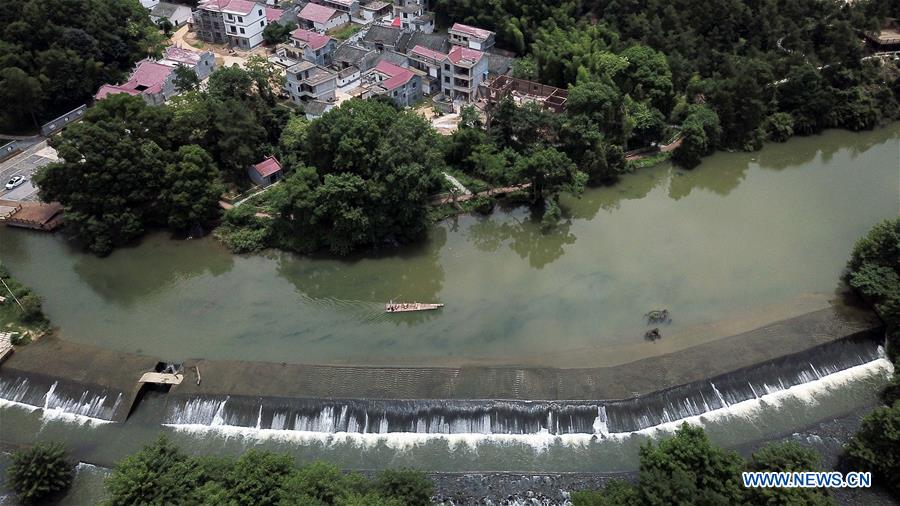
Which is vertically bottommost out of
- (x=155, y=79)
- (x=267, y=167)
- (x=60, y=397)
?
(x=60, y=397)

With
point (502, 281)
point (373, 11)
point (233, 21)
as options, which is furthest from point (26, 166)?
point (502, 281)

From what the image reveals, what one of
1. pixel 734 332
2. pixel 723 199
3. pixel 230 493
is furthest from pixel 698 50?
pixel 230 493

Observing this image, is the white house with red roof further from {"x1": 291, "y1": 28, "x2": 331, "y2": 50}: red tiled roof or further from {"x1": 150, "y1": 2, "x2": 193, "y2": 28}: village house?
{"x1": 150, "y1": 2, "x2": 193, "y2": 28}: village house

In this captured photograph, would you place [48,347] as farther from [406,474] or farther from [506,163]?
[506,163]

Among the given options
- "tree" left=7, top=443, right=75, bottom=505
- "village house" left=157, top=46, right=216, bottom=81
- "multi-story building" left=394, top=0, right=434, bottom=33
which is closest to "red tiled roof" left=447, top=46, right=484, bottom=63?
"multi-story building" left=394, top=0, right=434, bottom=33

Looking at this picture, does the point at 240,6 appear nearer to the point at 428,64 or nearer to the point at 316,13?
the point at 316,13

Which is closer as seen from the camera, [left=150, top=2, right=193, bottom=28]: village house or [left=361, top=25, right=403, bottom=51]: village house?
[left=361, top=25, right=403, bottom=51]: village house

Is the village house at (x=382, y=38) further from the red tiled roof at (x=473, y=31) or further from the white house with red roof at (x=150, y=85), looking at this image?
the white house with red roof at (x=150, y=85)

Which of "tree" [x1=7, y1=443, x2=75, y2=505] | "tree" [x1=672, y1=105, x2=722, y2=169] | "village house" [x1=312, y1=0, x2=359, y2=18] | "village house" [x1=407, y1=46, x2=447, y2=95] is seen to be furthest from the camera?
"village house" [x1=312, y1=0, x2=359, y2=18]
